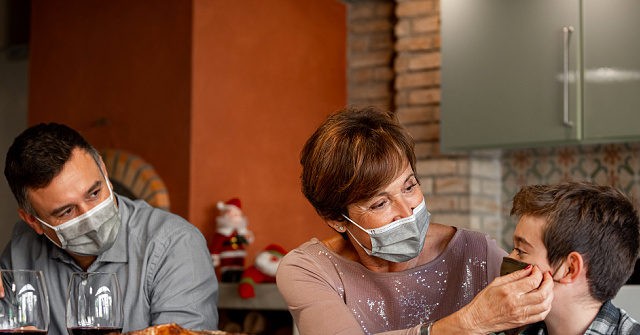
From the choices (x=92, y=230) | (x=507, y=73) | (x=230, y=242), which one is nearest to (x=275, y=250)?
(x=230, y=242)

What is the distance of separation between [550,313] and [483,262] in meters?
0.27

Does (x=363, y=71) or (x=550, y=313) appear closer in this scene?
(x=550, y=313)

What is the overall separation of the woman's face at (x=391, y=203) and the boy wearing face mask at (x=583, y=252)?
9.8 inches

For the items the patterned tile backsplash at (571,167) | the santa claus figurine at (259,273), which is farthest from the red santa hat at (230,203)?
the patterned tile backsplash at (571,167)

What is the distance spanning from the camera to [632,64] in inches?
145

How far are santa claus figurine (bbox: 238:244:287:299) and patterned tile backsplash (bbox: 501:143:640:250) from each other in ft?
3.80

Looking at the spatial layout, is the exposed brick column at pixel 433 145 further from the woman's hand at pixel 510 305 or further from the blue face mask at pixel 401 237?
the woman's hand at pixel 510 305

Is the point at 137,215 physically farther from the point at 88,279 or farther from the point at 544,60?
the point at 544,60

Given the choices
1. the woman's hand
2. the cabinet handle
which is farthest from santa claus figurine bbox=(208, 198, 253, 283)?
the woman's hand

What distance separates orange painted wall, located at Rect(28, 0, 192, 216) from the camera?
13.9 ft

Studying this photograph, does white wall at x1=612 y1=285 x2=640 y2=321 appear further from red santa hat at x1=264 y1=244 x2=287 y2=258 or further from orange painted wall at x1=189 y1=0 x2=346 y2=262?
orange painted wall at x1=189 y1=0 x2=346 y2=262

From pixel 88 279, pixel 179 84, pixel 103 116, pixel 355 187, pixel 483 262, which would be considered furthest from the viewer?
pixel 103 116

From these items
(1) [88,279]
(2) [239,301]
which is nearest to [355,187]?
(1) [88,279]

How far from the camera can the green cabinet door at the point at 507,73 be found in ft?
12.7
